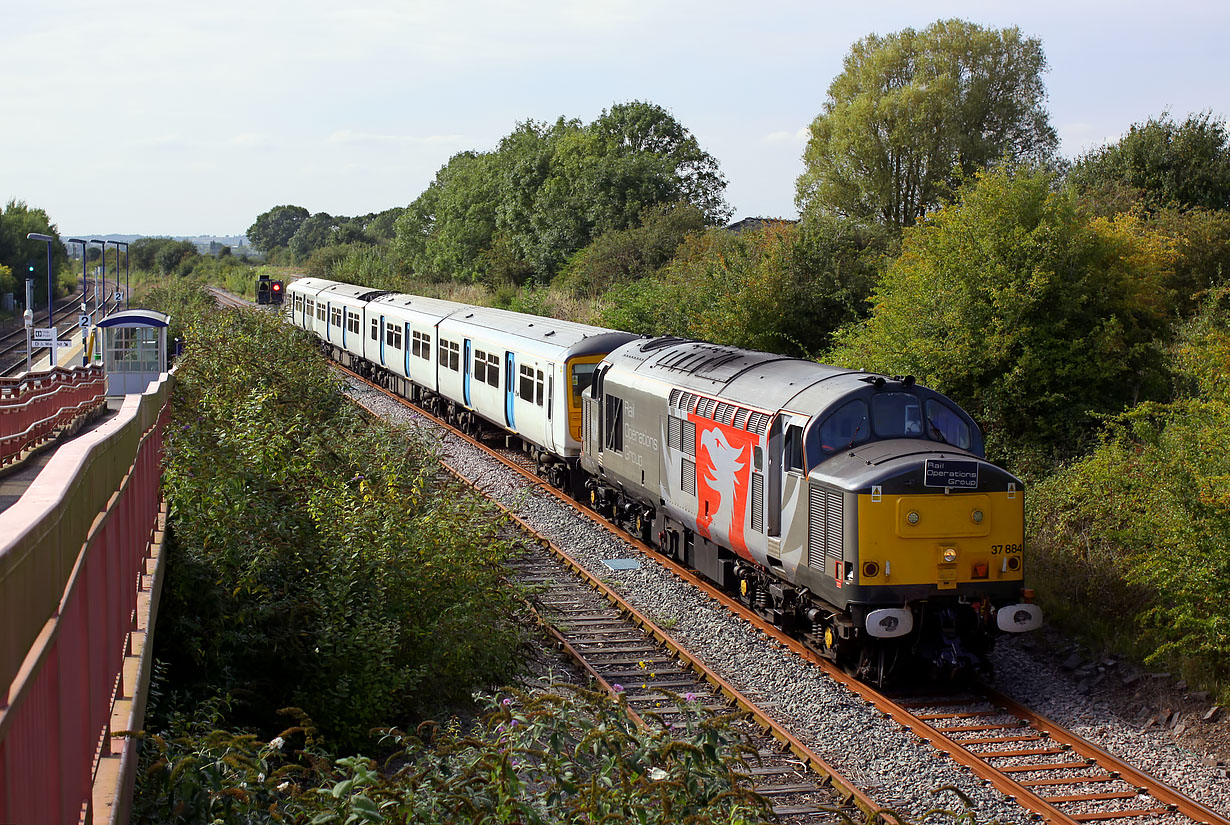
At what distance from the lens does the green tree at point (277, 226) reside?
609 ft

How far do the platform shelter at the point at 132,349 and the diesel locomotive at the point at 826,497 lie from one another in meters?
16.7

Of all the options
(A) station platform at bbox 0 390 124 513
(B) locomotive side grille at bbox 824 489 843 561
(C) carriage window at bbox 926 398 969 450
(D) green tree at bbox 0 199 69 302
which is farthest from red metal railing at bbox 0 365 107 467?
(D) green tree at bbox 0 199 69 302

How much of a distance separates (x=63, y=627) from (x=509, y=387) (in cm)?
1868

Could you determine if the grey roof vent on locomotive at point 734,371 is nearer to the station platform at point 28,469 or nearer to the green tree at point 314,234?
the station platform at point 28,469

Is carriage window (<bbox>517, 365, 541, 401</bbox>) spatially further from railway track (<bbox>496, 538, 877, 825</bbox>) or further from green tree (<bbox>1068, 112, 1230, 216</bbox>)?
green tree (<bbox>1068, 112, 1230, 216</bbox>)

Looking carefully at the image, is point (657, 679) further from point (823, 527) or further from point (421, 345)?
point (421, 345)

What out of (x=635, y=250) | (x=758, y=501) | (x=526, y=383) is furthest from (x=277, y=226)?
(x=758, y=501)

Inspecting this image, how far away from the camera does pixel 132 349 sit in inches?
1159

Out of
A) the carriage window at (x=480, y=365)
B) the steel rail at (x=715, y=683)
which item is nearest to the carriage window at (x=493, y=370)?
the carriage window at (x=480, y=365)

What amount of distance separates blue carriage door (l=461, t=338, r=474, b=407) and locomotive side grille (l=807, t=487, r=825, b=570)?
15025 mm

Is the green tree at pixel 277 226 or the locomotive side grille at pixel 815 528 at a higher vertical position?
the green tree at pixel 277 226

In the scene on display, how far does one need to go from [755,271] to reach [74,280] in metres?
120

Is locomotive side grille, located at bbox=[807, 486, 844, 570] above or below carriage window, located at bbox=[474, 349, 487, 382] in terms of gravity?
below

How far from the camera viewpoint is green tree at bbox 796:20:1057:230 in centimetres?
3697
